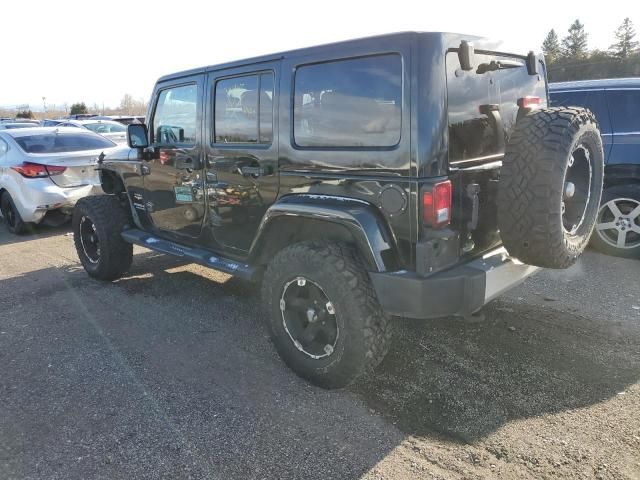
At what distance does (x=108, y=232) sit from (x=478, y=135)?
3.68 metres

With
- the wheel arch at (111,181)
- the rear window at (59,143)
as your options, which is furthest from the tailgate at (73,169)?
the wheel arch at (111,181)

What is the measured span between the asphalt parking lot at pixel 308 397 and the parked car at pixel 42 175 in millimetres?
2743

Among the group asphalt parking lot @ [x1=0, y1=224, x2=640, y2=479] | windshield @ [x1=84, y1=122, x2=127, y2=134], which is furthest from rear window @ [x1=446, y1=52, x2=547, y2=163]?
windshield @ [x1=84, y1=122, x2=127, y2=134]

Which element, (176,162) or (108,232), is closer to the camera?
(176,162)

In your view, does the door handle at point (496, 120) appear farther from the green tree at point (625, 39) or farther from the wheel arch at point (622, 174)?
the green tree at point (625, 39)

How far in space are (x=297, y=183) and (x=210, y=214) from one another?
1.09 meters

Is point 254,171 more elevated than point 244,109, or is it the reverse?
point 244,109

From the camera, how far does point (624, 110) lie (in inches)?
215

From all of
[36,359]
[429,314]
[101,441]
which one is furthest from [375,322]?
[36,359]

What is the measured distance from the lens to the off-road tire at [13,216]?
7445 mm

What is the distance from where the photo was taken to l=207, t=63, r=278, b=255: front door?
3436 mm

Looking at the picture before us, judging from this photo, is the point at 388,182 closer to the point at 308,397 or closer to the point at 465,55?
the point at 465,55

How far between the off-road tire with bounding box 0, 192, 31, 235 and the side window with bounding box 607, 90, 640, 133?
7838 mm

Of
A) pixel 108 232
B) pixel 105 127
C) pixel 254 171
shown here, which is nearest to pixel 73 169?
pixel 108 232
